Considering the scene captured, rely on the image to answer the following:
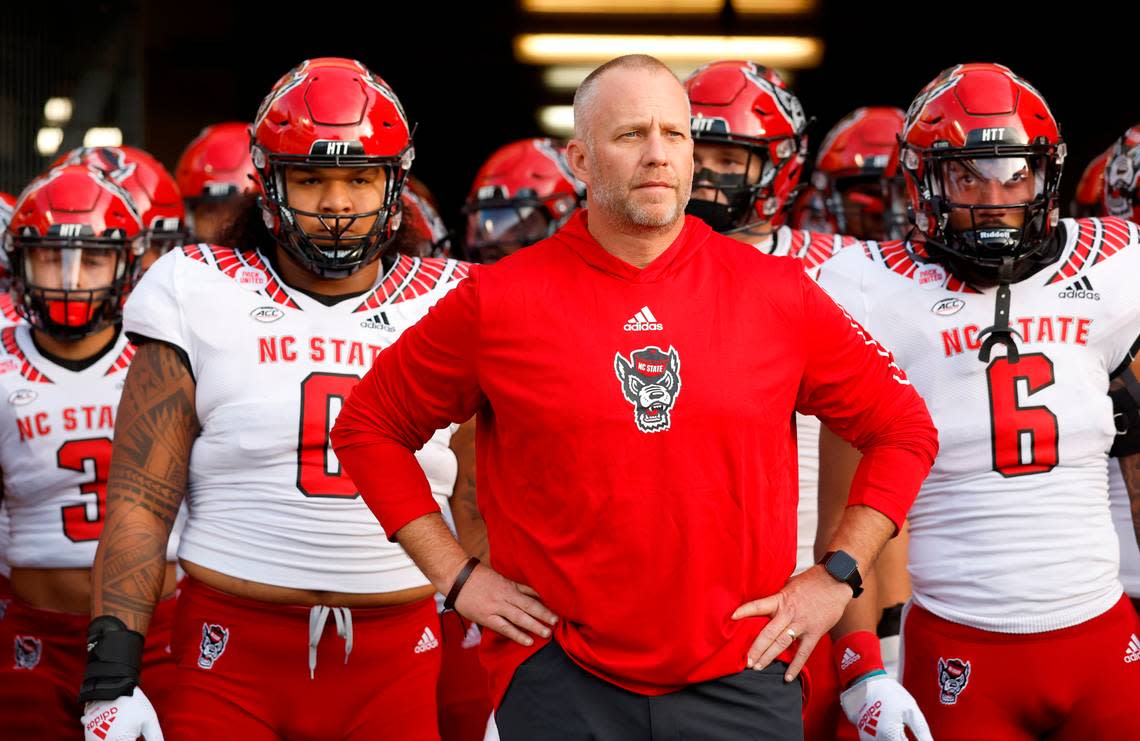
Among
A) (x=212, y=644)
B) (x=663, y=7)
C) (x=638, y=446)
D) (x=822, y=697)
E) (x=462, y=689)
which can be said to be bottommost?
(x=462, y=689)

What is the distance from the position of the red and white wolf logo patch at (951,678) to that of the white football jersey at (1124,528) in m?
0.63

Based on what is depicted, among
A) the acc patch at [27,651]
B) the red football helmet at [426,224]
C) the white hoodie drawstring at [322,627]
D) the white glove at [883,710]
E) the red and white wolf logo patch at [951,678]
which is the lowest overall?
the acc patch at [27,651]

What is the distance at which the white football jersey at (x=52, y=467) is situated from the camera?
178 inches

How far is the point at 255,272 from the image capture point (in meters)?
3.78

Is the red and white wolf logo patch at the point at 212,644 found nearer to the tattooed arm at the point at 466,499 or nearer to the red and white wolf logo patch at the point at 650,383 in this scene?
the tattooed arm at the point at 466,499

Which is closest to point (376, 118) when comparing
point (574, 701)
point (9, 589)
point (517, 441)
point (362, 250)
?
point (362, 250)

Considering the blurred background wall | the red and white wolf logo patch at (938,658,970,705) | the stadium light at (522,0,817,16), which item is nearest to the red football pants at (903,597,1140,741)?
the red and white wolf logo patch at (938,658,970,705)

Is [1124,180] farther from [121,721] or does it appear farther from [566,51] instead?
[566,51]

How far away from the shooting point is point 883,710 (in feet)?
10.5

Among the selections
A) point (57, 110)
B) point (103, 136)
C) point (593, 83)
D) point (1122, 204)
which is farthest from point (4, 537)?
point (103, 136)

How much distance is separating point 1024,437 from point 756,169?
4.73ft

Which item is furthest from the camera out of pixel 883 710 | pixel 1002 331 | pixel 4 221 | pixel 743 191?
pixel 4 221

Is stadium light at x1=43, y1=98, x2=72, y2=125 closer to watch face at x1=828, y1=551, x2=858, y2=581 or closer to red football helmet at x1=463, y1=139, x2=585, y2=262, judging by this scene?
red football helmet at x1=463, y1=139, x2=585, y2=262

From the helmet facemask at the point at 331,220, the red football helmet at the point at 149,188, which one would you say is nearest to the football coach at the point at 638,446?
the helmet facemask at the point at 331,220
